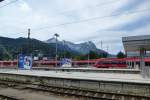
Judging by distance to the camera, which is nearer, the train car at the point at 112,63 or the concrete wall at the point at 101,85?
the concrete wall at the point at 101,85

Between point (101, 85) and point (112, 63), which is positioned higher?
point (112, 63)

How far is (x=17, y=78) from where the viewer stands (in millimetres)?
26484

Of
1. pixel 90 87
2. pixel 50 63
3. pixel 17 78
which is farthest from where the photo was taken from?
pixel 50 63

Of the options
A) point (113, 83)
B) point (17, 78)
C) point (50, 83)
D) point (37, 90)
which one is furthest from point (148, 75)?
point (17, 78)

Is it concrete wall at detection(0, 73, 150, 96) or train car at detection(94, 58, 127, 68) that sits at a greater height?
train car at detection(94, 58, 127, 68)

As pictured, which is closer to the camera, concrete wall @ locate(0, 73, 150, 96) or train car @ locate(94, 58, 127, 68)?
concrete wall @ locate(0, 73, 150, 96)

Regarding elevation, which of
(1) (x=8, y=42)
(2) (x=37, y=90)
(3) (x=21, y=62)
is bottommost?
(2) (x=37, y=90)

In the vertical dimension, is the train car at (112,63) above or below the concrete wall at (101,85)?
above

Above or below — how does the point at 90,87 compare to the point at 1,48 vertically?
below

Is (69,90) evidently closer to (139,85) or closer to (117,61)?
(139,85)

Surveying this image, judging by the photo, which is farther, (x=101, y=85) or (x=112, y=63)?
(x=112, y=63)

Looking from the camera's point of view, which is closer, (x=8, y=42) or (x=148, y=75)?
(x=148, y=75)

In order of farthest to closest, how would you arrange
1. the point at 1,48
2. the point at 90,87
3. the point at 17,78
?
the point at 1,48 → the point at 17,78 → the point at 90,87

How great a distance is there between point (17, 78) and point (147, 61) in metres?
36.9
